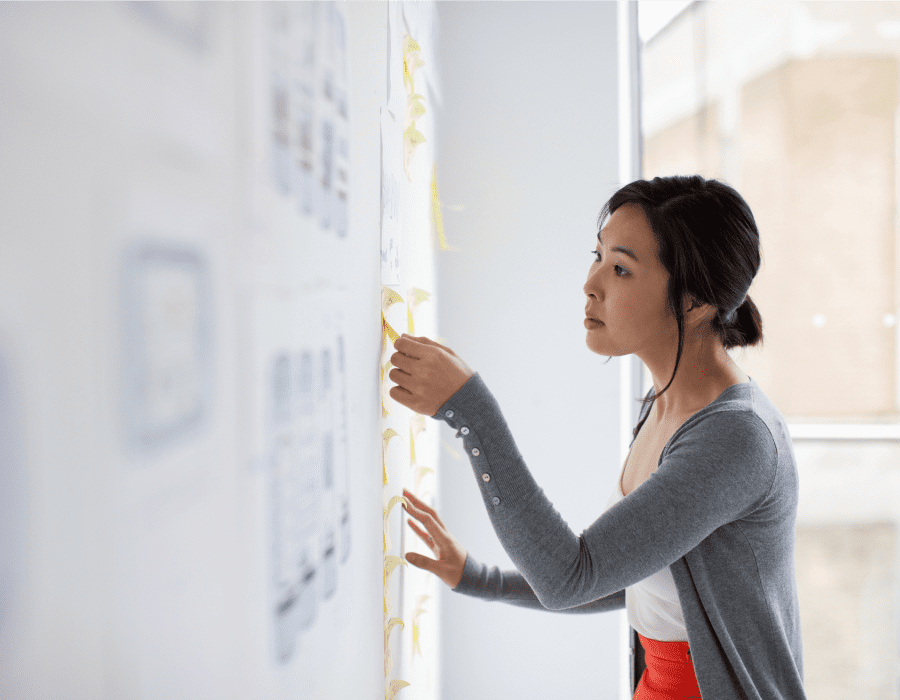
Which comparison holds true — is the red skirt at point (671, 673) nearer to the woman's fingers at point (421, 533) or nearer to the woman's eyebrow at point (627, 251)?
the woman's fingers at point (421, 533)

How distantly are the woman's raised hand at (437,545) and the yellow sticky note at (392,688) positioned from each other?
15 cm

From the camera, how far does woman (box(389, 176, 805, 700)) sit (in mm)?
642

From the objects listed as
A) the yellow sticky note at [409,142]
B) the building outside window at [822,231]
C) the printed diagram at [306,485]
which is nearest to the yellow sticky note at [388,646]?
the printed diagram at [306,485]

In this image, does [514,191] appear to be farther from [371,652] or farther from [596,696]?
[596,696]

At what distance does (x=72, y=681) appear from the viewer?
19 cm

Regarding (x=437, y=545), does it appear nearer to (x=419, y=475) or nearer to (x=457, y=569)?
(x=457, y=569)

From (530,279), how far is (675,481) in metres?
0.95

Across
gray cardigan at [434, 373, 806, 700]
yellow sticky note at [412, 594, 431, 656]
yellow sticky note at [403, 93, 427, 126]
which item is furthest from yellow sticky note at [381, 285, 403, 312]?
yellow sticky note at [412, 594, 431, 656]

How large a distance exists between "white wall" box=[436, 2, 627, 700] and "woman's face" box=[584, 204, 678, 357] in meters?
0.70

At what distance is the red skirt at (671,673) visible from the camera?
32.2 inches

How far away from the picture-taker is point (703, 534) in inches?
26.1

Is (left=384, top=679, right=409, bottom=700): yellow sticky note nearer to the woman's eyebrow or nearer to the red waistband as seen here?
the red waistband

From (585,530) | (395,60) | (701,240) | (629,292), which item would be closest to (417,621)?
(585,530)

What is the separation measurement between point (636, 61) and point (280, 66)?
5.03 ft
